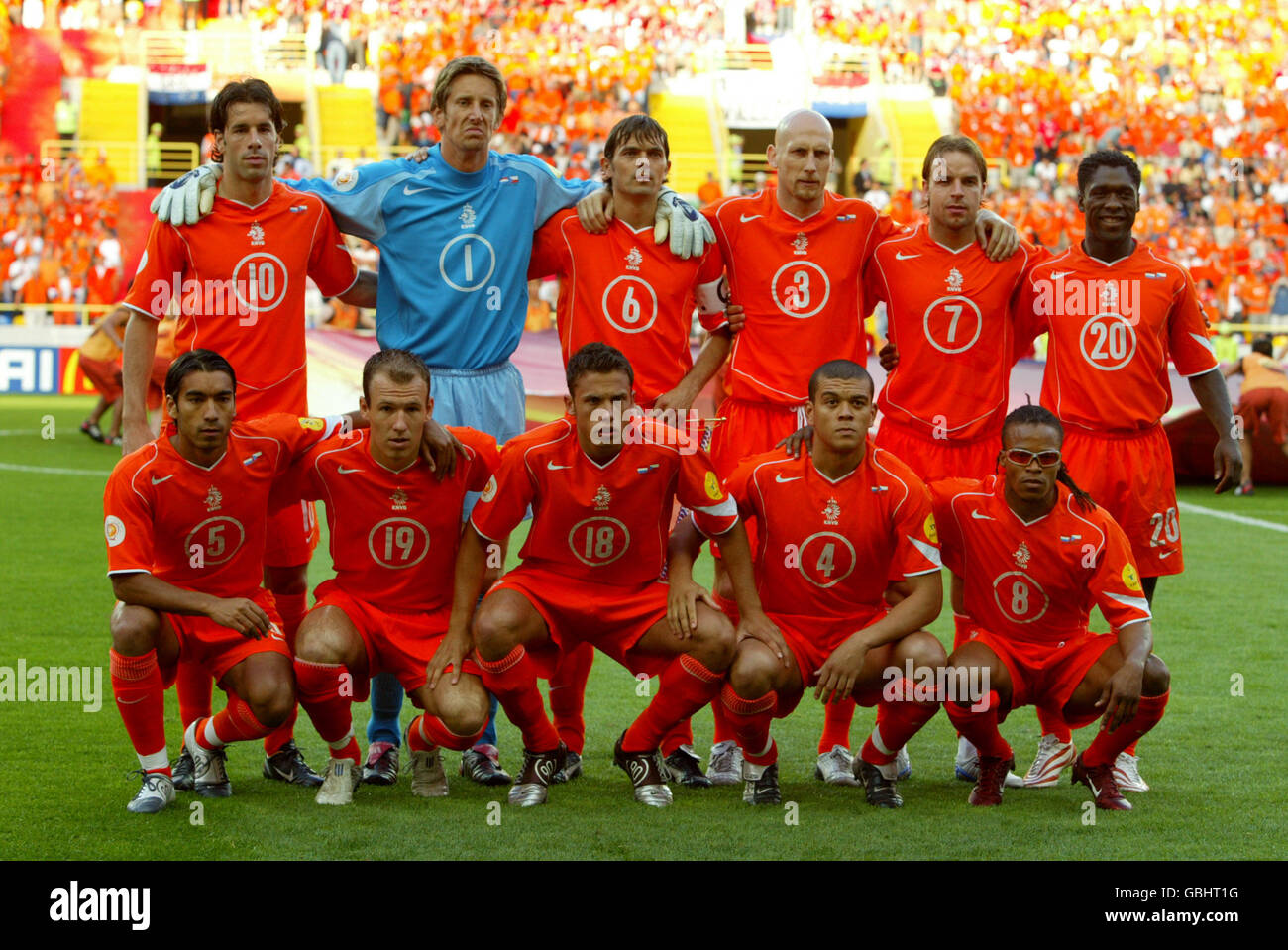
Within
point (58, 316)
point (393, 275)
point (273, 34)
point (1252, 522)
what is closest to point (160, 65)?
point (273, 34)

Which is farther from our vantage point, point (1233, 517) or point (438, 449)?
point (1233, 517)

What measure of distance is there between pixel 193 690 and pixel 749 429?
2.11 m

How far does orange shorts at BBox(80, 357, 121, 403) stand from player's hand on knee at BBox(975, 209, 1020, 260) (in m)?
11.3

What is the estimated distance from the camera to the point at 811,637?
15.9 ft

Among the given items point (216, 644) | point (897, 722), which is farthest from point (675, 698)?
point (216, 644)

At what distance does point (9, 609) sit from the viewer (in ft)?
25.1

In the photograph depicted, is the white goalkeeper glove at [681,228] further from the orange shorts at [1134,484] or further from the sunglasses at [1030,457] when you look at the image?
the orange shorts at [1134,484]

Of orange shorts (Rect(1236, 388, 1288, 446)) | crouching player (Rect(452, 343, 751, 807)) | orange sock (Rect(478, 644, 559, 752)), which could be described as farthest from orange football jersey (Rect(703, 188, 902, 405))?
orange shorts (Rect(1236, 388, 1288, 446))

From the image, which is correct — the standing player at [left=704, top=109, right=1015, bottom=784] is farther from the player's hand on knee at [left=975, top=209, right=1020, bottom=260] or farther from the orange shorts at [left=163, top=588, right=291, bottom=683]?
the orange shorts at [left=163, top=588, right=291, bottom=683]

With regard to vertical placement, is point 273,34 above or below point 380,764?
above

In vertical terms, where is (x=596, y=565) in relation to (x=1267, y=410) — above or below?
above

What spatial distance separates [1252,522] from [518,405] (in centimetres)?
832

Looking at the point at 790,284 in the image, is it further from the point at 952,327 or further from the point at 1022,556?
the point at 1022,556

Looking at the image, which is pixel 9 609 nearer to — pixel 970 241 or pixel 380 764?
pixel 380 764
